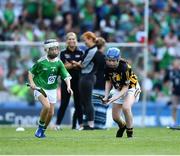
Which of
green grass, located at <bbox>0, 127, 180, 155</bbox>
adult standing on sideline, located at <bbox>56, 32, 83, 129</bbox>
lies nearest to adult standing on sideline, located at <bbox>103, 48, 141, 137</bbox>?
green grass, located at <bbox>0, 127, 180, 155</bbox>

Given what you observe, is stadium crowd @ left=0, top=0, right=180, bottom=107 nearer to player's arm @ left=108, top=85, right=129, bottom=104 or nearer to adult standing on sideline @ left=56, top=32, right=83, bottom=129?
adult standing on sideline @ left=56, top=32, right=83, bottom=129

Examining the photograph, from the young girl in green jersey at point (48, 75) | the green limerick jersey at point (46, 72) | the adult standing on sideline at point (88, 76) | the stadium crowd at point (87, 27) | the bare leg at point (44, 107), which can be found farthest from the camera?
the stadium crowd at point (87, 27)

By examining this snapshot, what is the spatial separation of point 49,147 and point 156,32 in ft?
51.3

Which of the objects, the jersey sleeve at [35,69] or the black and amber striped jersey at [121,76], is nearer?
the black and amber striped jersey at [121,76]

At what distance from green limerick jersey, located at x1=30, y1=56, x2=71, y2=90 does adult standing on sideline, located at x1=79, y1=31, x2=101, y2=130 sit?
3389 millimetres

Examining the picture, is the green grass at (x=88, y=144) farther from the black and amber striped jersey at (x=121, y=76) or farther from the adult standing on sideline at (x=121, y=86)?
the black and amber striped jersey at (x=121, y=76)

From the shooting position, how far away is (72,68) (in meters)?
21.3

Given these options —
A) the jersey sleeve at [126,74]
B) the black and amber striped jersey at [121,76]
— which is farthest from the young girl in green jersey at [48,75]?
the jersey sleeve at [126,74]

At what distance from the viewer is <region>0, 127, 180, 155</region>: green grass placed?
47.6 feet

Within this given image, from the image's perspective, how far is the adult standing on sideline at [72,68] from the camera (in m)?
21.1

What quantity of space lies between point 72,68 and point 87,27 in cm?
842

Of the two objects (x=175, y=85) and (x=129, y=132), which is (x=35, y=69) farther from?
(x=175, y=85)

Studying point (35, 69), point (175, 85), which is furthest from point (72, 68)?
point (175, 85)

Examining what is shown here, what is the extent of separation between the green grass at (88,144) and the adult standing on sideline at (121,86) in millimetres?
464
